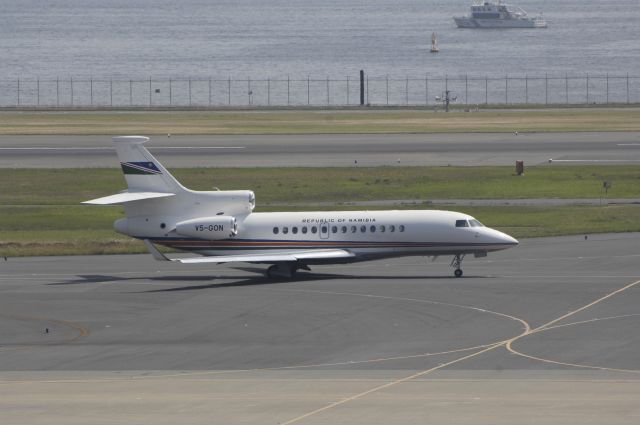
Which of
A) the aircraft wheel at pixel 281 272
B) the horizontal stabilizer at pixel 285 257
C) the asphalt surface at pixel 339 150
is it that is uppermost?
the asphalt surface at pixel 339 150

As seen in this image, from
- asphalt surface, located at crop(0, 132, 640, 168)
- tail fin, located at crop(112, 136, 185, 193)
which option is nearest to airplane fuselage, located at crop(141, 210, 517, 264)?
tail fin, located at crop(112, 136, 185, 193)

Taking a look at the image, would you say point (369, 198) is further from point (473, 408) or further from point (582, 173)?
point (473, 408)

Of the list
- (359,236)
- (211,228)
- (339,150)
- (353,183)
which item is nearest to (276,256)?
(211,228)

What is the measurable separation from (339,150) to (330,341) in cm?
6985

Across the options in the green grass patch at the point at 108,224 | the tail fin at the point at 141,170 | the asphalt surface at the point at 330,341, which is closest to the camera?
the asphalt surface at the point at 330,341

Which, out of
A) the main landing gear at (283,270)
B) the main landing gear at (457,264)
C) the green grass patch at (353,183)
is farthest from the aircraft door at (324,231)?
the green grass patch at (353,183)

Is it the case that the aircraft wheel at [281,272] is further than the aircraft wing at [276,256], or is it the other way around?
the aircraft wheel at [281,272]

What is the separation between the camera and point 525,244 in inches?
2766

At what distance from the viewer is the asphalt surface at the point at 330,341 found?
35656mm

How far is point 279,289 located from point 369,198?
106ft

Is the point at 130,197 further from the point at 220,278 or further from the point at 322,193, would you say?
the point at 322,193

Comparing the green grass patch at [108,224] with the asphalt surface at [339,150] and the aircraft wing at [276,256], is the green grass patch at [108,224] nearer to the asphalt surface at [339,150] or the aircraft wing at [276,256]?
the aircraft wing at [276,256]

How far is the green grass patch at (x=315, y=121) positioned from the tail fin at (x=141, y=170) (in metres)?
69.6

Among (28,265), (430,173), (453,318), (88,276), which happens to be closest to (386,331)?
(453,318)
